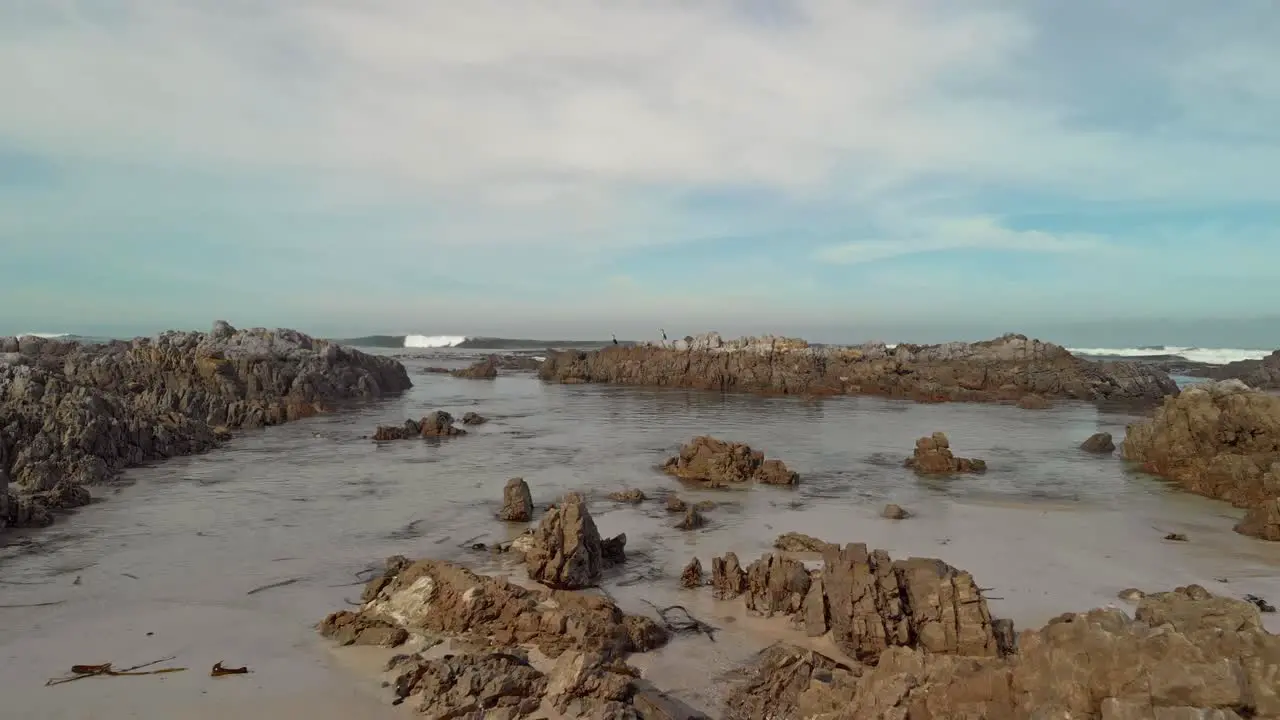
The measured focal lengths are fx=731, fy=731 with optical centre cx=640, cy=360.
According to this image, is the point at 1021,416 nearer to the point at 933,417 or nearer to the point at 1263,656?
the point at 933,417

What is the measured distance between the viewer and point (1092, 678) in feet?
11.9

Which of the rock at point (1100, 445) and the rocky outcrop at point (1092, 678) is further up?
the rocky outcrop at point (1092, 678)

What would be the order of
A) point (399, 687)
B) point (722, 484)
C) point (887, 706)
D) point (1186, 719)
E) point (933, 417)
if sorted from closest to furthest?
point (1186, 719)
point (887, 706)
point (399, 687)
point (722, 484)
point (933, 417)

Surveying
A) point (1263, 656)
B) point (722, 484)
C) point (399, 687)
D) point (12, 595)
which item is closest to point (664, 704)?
point (399, 687)

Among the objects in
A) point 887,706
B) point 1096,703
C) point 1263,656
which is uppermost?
point 1263,656

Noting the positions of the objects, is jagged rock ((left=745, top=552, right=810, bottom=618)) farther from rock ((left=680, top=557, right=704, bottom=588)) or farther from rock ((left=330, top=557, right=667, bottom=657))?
rock ((left=330, top=557, right=667, bottom=657))

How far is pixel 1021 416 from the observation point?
2652 centimetres

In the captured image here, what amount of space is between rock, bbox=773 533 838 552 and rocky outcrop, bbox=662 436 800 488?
4094 mm

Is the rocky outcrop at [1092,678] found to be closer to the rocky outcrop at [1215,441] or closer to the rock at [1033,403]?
the rocky outcrop at [1215,441]

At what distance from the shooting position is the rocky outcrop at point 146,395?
42.6ft

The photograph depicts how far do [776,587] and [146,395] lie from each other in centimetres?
2157

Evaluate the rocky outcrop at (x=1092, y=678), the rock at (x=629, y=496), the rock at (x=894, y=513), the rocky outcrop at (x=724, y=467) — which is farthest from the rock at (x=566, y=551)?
the rocky outcrop at (x=724, y=467)

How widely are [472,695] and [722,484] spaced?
29.6 ft

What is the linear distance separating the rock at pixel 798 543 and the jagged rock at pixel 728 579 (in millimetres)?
1667
